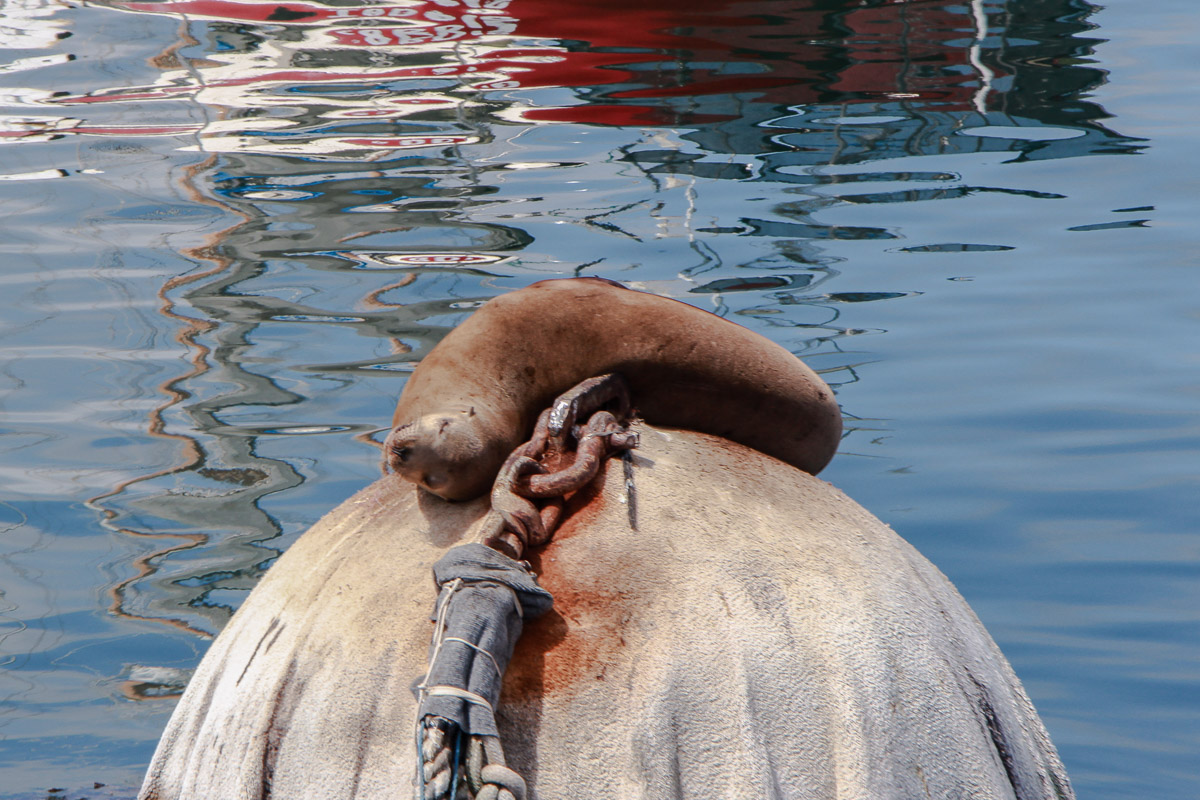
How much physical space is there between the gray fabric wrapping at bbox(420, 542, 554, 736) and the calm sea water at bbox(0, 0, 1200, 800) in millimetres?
2814

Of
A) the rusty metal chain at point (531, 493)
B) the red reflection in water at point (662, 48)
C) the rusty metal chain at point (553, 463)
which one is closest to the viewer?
the rusty metal chain at point (531, 493)

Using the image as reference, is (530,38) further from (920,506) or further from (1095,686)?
(1095,686)

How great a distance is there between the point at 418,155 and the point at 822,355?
3.69 m

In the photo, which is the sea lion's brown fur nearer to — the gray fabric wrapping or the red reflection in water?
the gray fabric wrapping

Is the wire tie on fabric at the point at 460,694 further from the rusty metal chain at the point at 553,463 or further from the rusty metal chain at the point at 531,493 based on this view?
the rusty metal chain at the point at 553,463

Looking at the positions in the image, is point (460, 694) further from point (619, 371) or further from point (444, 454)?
point (619, 371)

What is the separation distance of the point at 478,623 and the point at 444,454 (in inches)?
11.8

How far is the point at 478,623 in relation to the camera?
1352mm

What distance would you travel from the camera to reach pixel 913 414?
570 cm

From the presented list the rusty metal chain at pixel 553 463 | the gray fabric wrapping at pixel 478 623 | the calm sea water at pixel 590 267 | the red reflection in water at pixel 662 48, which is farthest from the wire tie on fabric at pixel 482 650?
the red reflection in water at pixel 662 48

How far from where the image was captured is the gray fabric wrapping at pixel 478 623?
1287 millimetres

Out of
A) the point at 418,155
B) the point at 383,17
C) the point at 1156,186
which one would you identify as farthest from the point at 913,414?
the point at 383,17

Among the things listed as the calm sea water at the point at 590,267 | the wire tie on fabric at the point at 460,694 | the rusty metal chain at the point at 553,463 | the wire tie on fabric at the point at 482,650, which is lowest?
the calm sea water at the point at 590,267

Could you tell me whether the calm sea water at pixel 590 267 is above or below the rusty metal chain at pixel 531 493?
below
